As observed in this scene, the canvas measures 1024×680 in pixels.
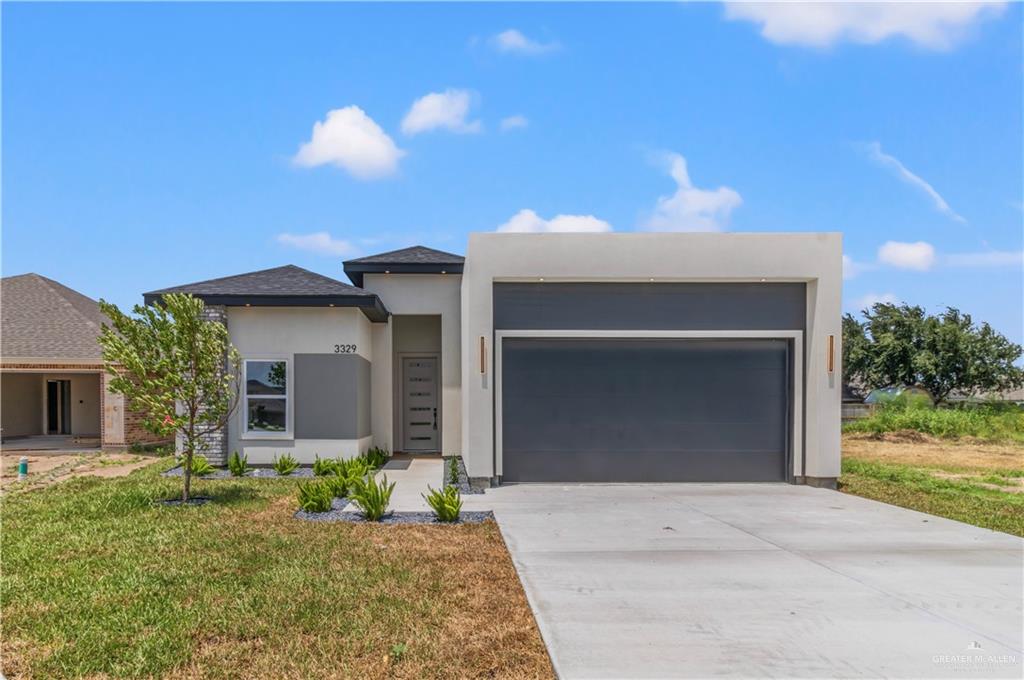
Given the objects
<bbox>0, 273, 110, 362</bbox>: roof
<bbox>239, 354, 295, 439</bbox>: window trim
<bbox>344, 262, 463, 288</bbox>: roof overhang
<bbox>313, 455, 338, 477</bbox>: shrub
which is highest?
<bbox>344, 262, 463, 288</bbox>: roof overhang

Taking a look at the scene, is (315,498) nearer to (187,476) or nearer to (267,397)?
(187,476)

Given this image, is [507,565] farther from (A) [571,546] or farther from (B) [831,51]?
(B) [831,51]

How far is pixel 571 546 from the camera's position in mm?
7289

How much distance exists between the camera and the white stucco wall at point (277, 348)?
44.2 feet

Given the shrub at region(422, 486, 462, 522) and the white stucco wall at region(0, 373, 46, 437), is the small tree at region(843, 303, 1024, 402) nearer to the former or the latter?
the shrub at region(422, 486, 462, 522)

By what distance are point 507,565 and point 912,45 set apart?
10.3m

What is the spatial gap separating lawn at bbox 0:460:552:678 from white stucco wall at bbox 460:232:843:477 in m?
4.69

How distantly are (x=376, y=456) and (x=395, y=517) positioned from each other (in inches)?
227

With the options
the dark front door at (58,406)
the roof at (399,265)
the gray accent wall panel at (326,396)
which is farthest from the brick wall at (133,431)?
the roof at (399,265)

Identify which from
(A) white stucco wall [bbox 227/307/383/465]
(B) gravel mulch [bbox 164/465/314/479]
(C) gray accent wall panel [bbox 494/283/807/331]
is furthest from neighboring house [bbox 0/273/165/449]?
(C) gray accent wall panel [bbox 494/283/807/331]

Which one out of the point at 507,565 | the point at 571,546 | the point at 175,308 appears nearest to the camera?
the point at 507,565

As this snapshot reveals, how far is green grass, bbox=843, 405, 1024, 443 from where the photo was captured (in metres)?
24.0

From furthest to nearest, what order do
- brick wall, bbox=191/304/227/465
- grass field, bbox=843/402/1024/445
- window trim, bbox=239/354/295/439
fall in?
grass field, bbox=843/402/1024/445 → window trim, bbox=239/354/295/439 → brick wall, bbox=191/304/227/465

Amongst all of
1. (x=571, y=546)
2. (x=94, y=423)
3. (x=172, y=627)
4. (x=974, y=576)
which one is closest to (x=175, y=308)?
(x=172, y=627)
